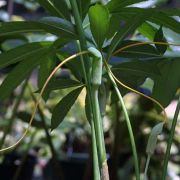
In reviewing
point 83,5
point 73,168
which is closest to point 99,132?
point 83,5

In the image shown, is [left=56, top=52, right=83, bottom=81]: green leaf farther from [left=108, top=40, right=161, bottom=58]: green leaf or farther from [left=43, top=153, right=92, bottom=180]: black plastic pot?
[left=43, top=153, right=92, bottom=180]: black plastic pot

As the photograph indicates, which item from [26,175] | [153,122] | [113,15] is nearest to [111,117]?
[153,122]

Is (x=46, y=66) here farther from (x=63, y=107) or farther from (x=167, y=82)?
(x=167, y=82)

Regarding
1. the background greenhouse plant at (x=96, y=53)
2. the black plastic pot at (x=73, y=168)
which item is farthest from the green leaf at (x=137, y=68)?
the black plastic pot at (x=73, y=168)

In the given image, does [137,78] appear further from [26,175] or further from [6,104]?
[6,104]

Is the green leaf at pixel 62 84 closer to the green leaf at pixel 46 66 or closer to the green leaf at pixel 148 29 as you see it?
the green leaf at pixel 46 66

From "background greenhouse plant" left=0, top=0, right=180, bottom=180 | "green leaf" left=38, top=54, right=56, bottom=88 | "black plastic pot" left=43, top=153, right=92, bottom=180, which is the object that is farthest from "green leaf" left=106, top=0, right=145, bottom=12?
"black plastic pot" left=43, top=153, right=92, bottom=180
